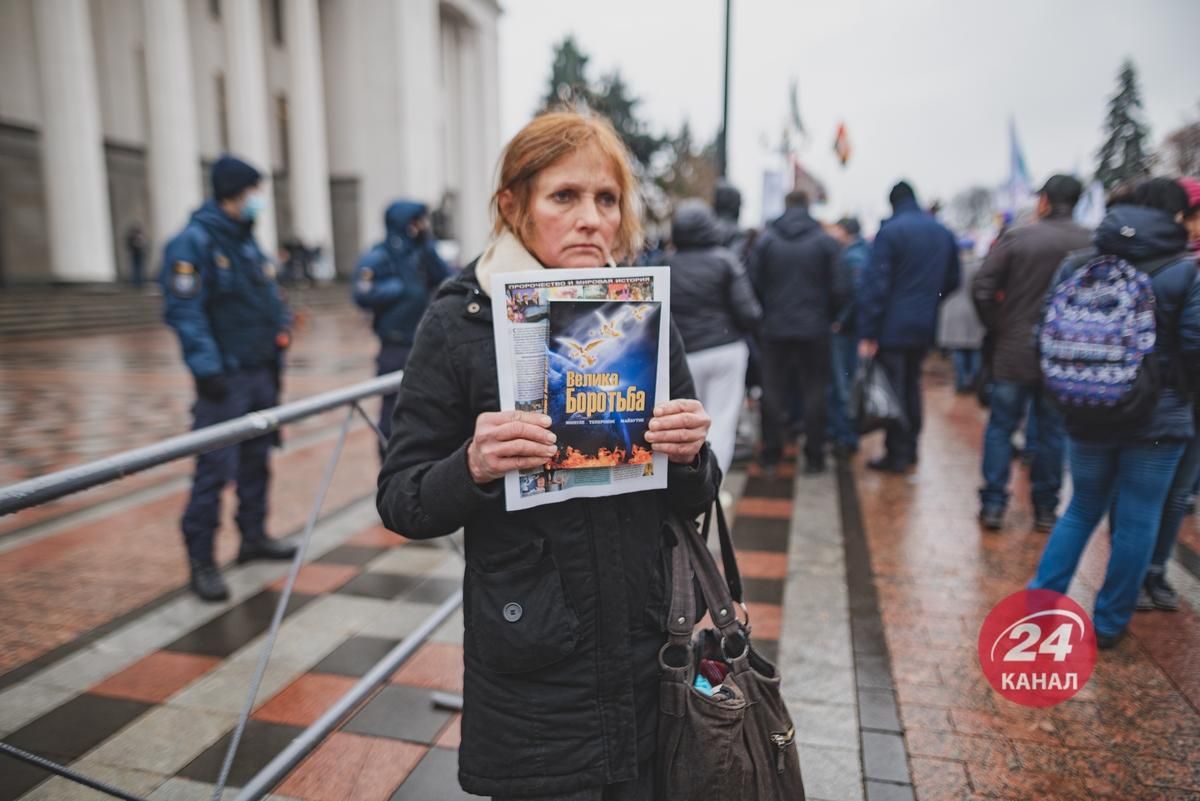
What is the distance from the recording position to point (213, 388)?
13.3ft

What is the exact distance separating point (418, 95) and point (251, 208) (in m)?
34.4

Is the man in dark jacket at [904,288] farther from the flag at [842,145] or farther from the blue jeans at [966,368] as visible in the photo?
the flag at [842,145]

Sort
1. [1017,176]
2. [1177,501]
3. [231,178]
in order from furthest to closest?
[1017,176] < [231,178] < [1177,501]

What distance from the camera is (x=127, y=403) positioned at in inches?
368

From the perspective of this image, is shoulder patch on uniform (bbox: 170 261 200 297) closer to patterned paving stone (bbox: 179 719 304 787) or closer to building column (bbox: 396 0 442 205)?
patterned paving stone (bbox: 179 719 304 787)

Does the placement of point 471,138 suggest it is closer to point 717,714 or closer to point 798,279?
point 798,279

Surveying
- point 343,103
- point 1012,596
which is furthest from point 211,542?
point 343,103

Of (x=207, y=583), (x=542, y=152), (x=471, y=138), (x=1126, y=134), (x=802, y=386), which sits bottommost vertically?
(x=207, y=583)

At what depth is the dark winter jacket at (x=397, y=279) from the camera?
5.34 metres

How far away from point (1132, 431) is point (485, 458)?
280 centimetres

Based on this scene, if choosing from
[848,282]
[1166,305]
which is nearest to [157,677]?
[1166,305]

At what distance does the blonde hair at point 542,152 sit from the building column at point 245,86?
90.6 ft

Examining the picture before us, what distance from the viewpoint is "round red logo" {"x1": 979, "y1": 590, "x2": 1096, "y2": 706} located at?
2.84 metres

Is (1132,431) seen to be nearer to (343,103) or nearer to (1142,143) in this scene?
(1142,143)
